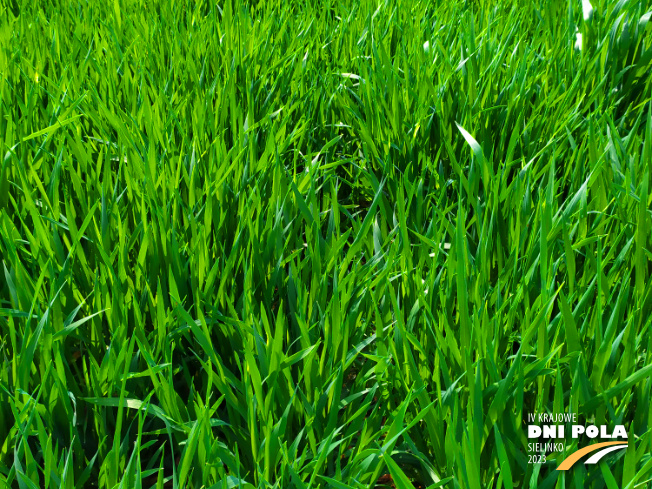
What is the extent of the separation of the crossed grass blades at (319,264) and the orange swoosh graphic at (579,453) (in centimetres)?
2

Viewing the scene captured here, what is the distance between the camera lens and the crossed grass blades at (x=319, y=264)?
2.43ft

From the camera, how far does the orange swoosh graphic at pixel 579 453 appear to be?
0.69 metres

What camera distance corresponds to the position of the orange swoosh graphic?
69 centimetres

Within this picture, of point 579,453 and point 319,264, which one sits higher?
point 319,264

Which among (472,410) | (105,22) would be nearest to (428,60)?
(105,22)

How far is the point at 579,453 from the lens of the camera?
708mm

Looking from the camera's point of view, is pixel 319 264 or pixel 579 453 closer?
pixel 579 453

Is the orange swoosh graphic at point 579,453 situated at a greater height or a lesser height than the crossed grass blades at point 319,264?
lesser

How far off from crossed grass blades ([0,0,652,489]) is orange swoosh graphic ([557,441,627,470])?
2 cm

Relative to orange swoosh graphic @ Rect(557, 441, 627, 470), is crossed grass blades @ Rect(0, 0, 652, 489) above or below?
above

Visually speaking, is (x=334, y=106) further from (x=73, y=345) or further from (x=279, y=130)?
(x=73, y=345)

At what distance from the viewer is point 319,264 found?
3.16ft

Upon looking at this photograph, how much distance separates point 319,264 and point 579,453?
43cm

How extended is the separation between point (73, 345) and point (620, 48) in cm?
144
